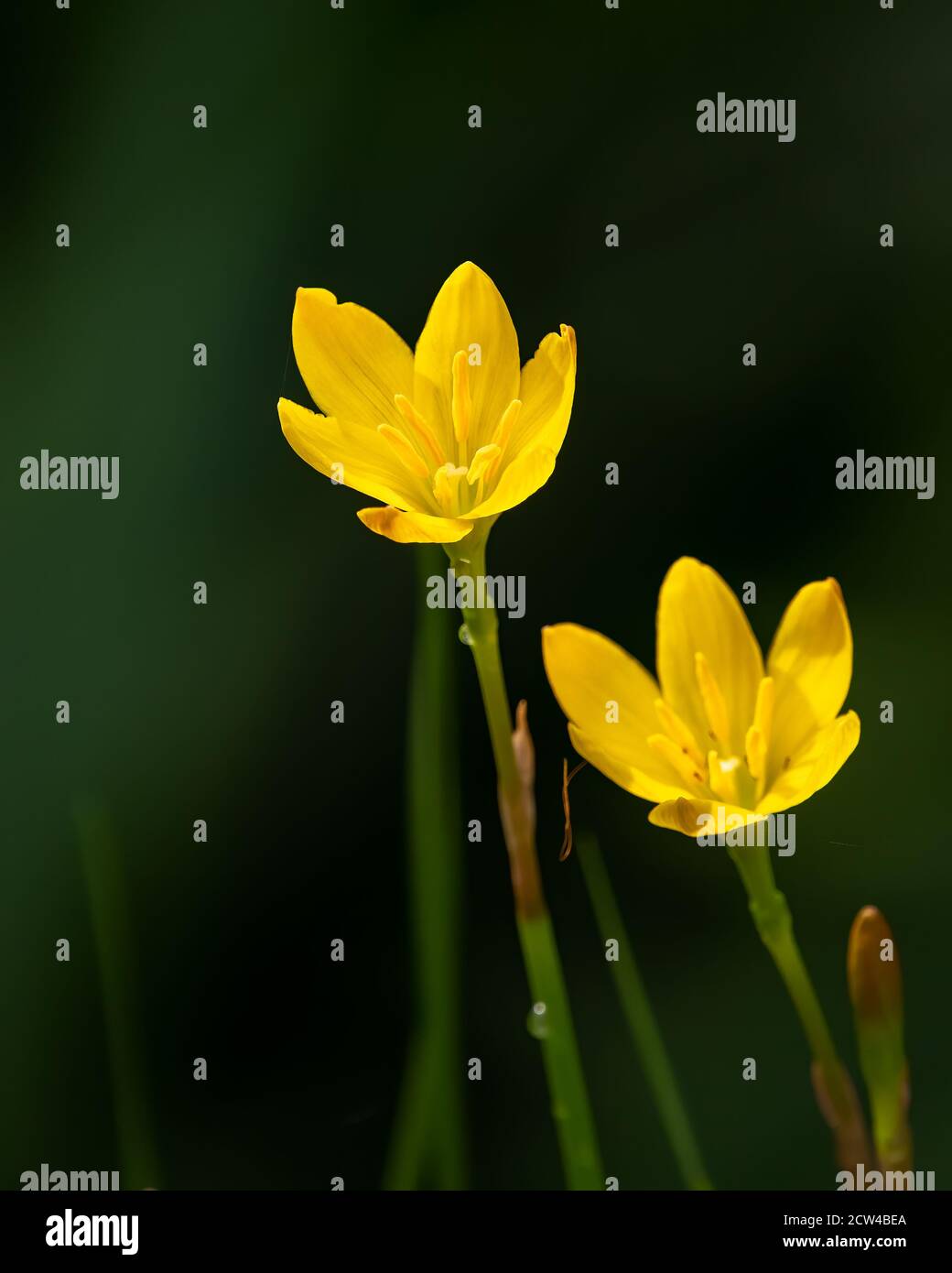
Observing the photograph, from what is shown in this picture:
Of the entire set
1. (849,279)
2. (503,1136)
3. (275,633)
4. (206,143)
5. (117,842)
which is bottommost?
(503,1136)

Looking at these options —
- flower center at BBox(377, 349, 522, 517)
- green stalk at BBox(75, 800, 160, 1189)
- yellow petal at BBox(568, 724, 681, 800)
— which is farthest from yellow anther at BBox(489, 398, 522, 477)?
green stalk at BBox(75, 800, 160, 1189)

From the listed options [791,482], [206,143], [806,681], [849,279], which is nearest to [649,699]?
[806,681]

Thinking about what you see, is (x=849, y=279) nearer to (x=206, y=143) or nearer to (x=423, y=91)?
(x=423, y=91)

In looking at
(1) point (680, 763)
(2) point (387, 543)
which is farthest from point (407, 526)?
(2) point (387, 543)

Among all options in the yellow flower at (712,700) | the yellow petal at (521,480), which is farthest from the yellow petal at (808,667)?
the yellow petal at (521,480)

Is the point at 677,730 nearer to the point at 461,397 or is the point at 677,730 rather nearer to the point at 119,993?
the point at 461,397

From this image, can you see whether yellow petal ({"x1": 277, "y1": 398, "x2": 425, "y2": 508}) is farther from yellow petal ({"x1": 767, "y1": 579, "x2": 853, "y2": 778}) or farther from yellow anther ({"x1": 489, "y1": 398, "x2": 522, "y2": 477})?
yellow petal ({"x1": 767, "y1": 579, "x2": 853, "y2": 778})

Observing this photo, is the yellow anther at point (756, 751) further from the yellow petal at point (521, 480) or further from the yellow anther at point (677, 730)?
the yellow petal at point (521, 480)
